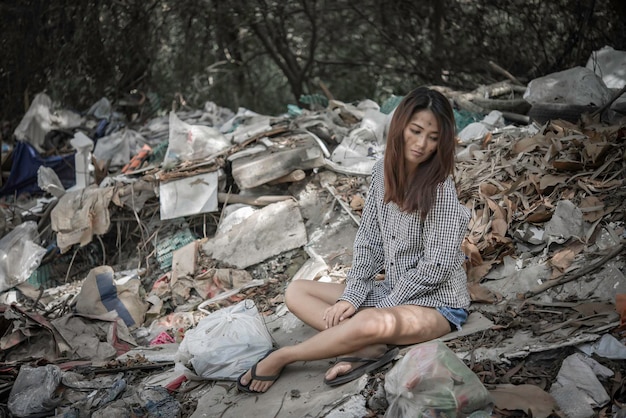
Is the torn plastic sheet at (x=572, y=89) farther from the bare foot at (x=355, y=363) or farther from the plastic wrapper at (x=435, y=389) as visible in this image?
the plastic wrapper at (x=435, y=389)

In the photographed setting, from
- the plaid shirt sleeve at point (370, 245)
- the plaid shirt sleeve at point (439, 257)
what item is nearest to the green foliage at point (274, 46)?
the plaid shirt sleeve at point (370, 245)

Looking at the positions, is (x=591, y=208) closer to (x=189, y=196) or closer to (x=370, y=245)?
(x=370, y=245)

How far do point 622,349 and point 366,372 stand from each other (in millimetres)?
1081

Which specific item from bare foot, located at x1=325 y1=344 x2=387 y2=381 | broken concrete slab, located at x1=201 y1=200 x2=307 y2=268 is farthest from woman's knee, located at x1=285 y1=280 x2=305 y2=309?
broken concrete slab, located at x1=201 y1=200 x2=307 y2=268

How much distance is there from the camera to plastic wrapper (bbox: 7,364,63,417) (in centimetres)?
312

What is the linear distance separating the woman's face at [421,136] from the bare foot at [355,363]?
899 mm

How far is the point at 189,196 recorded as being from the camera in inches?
211

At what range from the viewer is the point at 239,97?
10195 millimetres

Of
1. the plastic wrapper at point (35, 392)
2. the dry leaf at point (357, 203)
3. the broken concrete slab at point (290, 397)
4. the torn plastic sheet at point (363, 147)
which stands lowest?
the plastic wrapper at point (35, 392)

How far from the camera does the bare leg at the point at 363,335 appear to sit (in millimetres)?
2703

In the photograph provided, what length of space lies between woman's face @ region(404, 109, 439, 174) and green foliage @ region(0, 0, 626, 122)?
15.9 feet

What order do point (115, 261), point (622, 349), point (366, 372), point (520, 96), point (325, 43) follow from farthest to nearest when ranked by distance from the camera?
point (325, 43) < point (520, 96) < point (115, 261) < point (366, 372) < point (622, 349)

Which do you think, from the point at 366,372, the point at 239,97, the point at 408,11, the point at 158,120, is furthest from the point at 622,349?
the point at 239,97

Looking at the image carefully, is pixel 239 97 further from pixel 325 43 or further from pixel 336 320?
pixel 336 320
